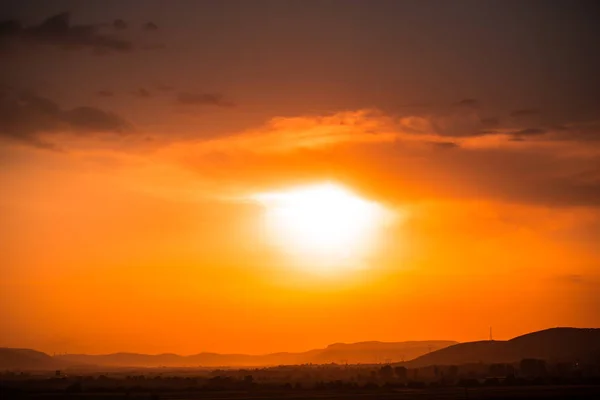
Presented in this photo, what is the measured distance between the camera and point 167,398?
3418 inches

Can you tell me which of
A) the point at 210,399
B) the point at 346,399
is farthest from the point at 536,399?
the point at 210,399

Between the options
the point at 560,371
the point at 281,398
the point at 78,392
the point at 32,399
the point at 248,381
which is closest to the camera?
the point at 32,399

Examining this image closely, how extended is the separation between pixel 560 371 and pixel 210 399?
441ft

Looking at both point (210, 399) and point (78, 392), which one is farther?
point (78, 392)

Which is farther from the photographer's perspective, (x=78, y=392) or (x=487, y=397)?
(x=78, y=392)

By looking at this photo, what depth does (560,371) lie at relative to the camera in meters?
198

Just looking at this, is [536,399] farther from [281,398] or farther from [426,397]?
[281,398]

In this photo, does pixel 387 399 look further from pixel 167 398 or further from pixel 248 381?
pixel 248 381

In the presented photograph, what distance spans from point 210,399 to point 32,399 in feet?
57.8

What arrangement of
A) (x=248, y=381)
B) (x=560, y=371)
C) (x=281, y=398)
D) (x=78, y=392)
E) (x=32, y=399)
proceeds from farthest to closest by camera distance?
(x=560, y=371) → (x=248, y=381) → (x=78, y=392) → (x=281, y=398) → (x=32, y=399)

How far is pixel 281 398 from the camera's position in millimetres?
86250

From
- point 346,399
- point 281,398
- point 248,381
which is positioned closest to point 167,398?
point 281,398

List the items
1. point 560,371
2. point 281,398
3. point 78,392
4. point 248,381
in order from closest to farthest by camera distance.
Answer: point 281,398, point 78,392, point 248,381, point 560,371

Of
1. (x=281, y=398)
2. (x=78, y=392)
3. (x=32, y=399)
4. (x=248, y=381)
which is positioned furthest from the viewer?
(x=248, y=381)
